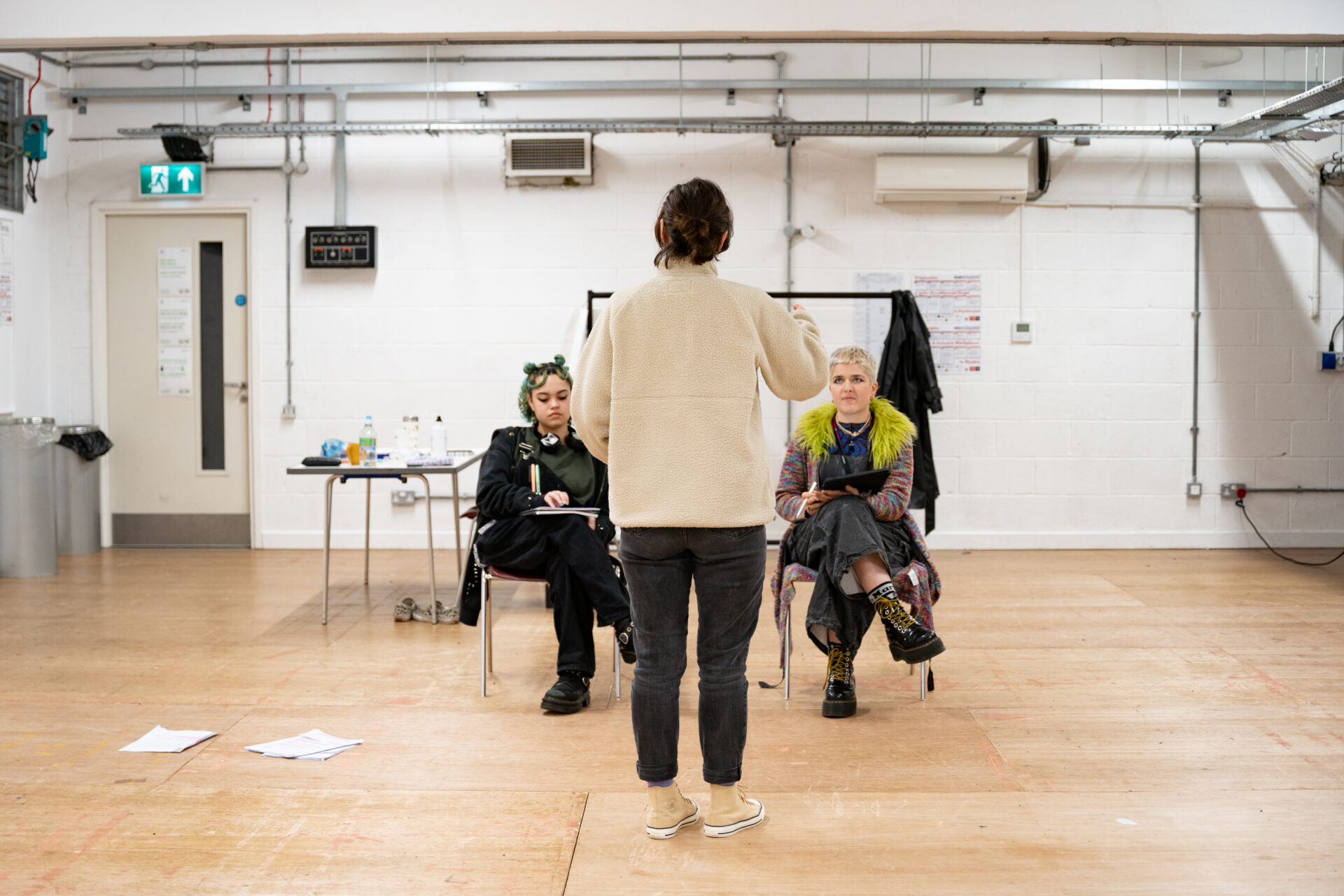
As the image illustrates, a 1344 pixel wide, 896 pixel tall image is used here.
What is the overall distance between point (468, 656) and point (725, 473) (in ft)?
6.67

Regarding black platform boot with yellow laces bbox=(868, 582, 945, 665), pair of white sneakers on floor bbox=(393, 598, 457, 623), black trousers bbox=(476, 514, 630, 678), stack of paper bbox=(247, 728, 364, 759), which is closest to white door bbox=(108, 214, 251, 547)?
pair of white sneakers on floor bbox=(393, 598, 457, 623)

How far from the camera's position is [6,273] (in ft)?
18.6

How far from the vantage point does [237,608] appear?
14.9 ft

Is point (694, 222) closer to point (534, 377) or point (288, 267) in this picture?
point (534, 377)

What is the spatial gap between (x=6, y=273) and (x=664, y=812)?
5.19 m

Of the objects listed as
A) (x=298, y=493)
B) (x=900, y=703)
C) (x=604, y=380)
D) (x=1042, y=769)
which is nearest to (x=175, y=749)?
(x=604, y=380)

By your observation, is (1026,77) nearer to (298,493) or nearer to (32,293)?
(298,493)

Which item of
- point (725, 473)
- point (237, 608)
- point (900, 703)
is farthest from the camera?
point (237, 608)

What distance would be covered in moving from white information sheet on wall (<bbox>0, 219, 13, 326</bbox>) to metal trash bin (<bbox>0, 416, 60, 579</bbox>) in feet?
2.24

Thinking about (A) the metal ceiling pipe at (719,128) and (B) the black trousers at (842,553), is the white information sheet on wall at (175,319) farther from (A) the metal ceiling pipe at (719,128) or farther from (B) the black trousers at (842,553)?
(B) the black trousers at (842,553)

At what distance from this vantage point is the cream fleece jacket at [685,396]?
2062 millimetres

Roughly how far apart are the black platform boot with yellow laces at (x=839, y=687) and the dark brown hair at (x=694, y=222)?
1472mm

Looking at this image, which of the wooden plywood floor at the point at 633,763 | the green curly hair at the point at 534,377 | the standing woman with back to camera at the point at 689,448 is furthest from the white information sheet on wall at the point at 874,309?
the standing woman with back to camera at the point at 689,448

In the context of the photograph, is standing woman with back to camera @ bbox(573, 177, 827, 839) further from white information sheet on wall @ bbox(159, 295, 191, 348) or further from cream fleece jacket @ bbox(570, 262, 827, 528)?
white information sheet on wall @ bbox(159, 295, 191, 348)
